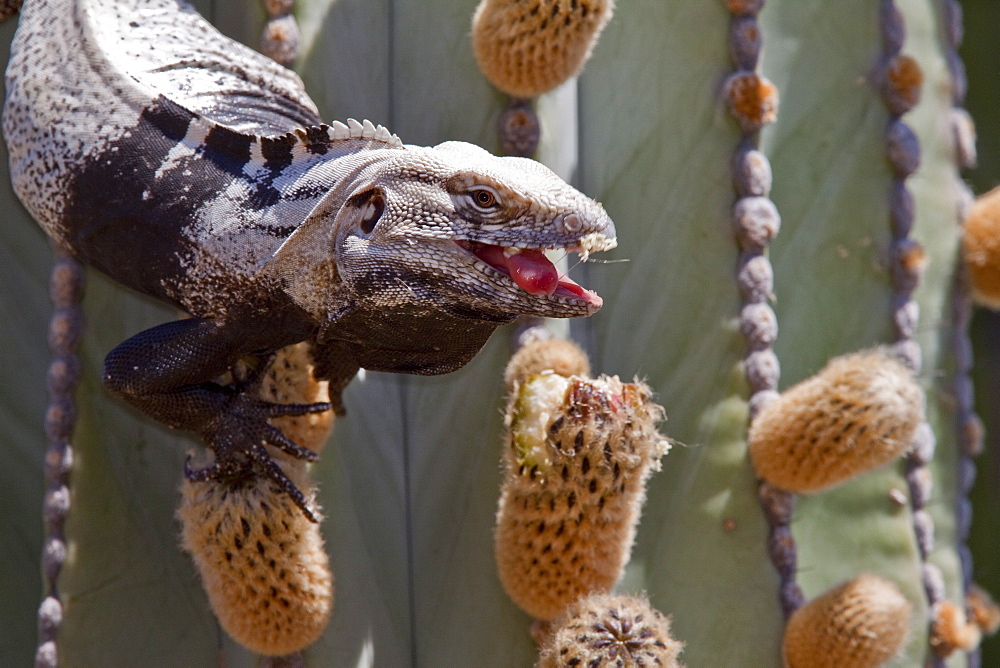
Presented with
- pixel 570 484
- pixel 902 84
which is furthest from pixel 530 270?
pixel 902 84

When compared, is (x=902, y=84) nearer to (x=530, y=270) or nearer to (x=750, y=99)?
(x=750, y=99)

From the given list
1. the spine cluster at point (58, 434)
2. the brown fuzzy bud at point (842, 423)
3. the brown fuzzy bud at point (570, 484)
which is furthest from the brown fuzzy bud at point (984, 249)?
the spine cluster at point (58, 434)

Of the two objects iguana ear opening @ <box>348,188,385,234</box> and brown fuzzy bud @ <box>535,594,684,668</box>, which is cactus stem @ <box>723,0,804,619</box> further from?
iguana ear opening @ <box>348,188,385,234</box>

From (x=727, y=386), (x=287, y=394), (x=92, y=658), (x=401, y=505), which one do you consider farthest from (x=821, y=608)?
(x=92, y=658)

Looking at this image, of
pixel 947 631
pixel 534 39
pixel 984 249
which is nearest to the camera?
pixel 534 39

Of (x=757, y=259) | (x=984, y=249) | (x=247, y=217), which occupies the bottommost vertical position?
(x=247, y=217)

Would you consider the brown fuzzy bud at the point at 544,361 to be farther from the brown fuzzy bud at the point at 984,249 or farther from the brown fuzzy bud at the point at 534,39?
the brown fuzzy bud at the point at 984,249

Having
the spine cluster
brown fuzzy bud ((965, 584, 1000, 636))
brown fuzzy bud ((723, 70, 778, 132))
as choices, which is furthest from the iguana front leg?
brown fuzzy bud ((965, 584, 1000, 636))
